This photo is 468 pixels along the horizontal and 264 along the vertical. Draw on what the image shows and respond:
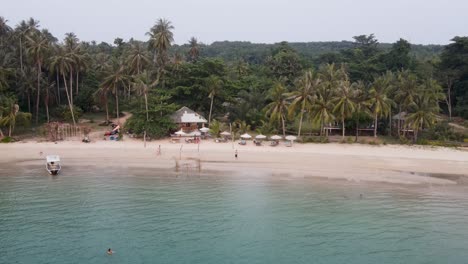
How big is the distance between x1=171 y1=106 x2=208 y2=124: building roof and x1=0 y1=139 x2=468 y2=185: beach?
490cm

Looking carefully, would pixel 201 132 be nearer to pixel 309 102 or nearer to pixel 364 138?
pixel 309 102

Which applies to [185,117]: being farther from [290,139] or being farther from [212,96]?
[290,139]

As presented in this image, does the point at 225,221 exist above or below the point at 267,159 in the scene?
below

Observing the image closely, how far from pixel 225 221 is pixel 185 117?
30.2 m

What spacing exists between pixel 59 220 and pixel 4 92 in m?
39.0

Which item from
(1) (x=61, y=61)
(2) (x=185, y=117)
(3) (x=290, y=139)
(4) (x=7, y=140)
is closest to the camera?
(3) (x=290, y=139)

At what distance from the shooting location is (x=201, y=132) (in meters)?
55.1

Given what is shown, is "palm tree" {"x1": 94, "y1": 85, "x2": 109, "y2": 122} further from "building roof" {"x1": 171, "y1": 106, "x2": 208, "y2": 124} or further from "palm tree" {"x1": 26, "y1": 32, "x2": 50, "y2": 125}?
"building roof" {"x1": 171, "y1": 106, "x2": 208, "y2": 124}

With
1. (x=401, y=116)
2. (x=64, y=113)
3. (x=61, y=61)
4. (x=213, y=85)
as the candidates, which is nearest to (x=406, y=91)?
(x=401, y=116)

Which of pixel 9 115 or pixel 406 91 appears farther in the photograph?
pixel 406 91

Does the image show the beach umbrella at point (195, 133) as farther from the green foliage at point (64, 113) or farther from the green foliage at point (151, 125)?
the green foliage at point (64, 113)

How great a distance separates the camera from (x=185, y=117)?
56.5 metres

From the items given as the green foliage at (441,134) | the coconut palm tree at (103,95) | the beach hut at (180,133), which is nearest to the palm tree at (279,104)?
the beach hut at (180,133)

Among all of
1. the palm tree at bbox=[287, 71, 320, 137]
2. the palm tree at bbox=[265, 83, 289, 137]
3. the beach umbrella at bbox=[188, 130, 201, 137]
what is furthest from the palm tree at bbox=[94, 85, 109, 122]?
the palm tree at bbox=[287, 71, 320, 137]
